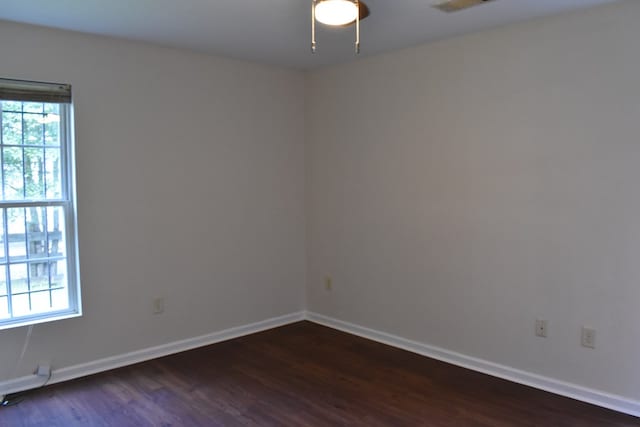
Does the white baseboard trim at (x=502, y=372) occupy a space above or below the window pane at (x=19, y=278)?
below

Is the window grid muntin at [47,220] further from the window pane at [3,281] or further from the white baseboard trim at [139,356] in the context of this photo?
the white baseboard trim at [139,356]

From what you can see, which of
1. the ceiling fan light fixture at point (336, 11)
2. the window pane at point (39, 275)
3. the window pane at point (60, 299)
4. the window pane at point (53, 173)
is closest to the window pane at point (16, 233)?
the window pane at point (39, 275)

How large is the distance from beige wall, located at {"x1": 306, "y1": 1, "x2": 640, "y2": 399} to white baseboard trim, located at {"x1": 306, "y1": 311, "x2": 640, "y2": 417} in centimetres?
5

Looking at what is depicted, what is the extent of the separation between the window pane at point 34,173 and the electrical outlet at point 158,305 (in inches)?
42.4

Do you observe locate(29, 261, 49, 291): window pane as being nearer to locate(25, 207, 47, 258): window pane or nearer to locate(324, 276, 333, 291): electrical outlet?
locate(25, 207, 47, 258): window pane

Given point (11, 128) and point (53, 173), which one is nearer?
point (11, 128)

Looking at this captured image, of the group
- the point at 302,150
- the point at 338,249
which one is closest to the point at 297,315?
the point at 338,249

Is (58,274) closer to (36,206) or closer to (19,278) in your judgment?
(19,278)

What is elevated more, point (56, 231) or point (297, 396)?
point (56, 231)

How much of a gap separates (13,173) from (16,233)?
39 cm

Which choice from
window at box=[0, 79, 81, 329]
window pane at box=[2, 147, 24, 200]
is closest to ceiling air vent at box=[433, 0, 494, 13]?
window at box=[0, 79, 81, 329]

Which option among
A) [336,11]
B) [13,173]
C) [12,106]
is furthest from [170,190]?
[336,11]

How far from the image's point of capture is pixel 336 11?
81.7 inches

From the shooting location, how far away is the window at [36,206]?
2.93 m
